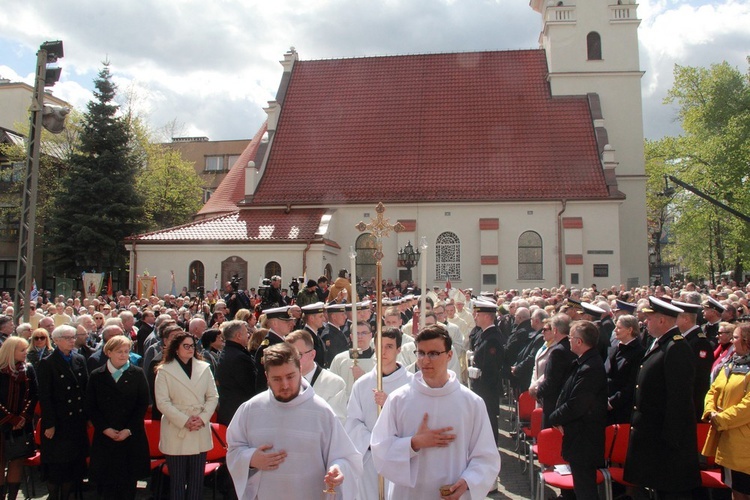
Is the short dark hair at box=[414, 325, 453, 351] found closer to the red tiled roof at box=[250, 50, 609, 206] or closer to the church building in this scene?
the church building

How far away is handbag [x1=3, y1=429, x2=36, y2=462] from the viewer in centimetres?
739

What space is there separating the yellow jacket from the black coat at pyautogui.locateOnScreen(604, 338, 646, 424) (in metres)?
0.82

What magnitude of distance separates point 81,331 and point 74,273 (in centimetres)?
2641

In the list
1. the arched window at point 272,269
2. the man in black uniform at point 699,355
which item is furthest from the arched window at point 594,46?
the man in black uniform at point 699,355

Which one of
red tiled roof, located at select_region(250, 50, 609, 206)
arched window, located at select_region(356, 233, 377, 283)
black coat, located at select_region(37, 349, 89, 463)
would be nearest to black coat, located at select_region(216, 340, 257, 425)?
black coat, located at select_region(37, 349, 89, 463)

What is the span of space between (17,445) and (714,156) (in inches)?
1460

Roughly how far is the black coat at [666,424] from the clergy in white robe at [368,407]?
225cm

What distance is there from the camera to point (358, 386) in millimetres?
5840

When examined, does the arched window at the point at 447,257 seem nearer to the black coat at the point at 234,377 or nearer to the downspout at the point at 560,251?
the downspout at the point at 560,251

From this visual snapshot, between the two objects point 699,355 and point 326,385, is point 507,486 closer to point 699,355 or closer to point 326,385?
point 699,355

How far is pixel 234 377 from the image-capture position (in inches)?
291

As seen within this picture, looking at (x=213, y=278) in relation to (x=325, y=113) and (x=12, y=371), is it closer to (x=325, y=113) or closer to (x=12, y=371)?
(x=325, y=113)

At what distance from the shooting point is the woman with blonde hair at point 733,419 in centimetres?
619

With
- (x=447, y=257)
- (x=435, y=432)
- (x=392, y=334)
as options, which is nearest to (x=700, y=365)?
(x=392, y=334)
